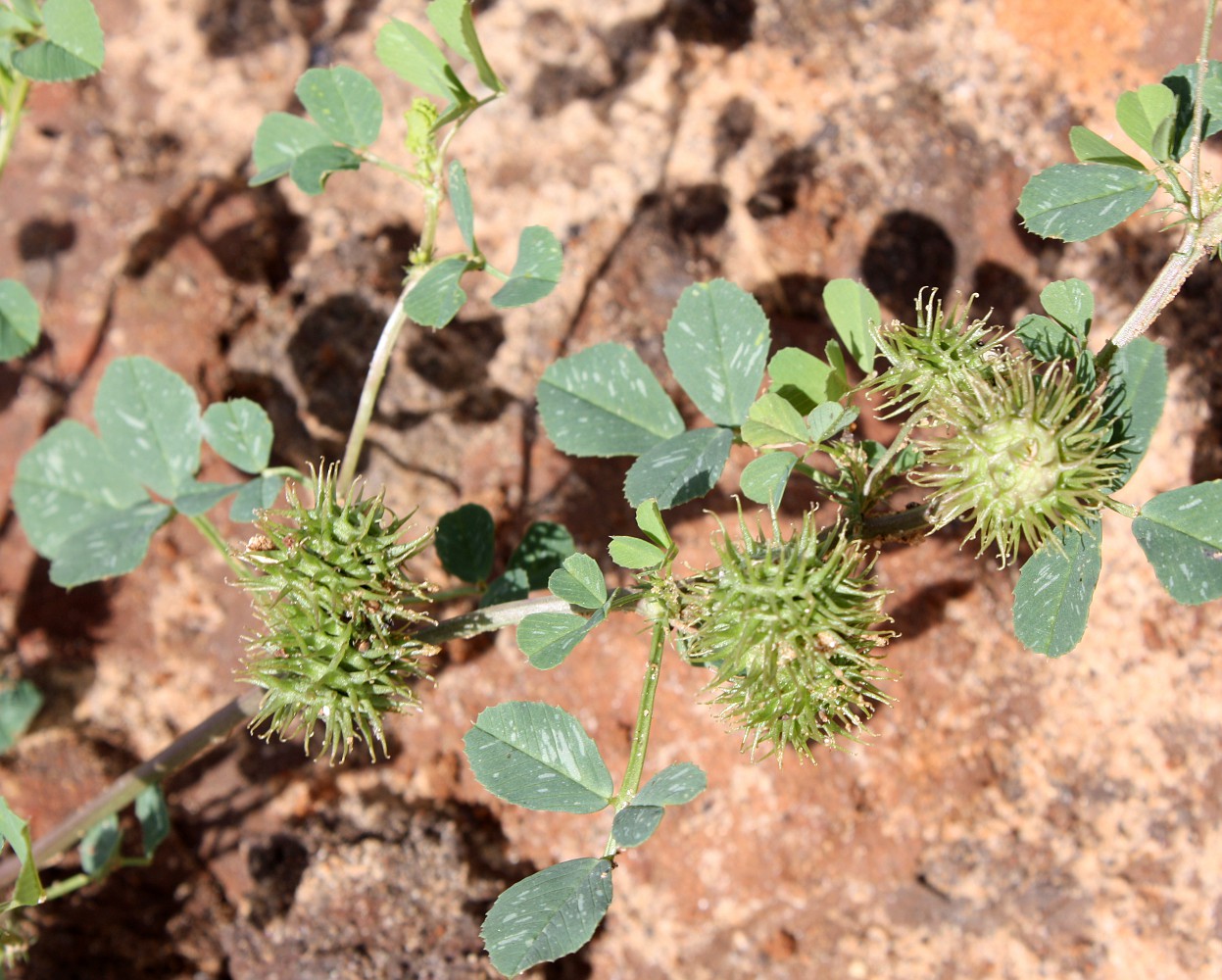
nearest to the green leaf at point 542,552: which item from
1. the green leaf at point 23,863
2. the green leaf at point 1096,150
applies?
the green leaf at point 23,863

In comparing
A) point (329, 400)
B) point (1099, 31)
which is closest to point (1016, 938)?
point (329, 400)

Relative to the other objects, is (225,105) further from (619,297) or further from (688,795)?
(688,795)

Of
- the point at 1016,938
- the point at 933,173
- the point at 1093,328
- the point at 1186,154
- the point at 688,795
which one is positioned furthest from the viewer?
the point at 933,173

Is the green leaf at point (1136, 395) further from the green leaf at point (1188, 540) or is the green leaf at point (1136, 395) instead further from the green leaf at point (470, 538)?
the green leaf at point (470, 538)

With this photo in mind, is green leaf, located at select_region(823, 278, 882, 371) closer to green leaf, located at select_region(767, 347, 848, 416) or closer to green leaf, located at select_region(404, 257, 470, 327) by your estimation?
green leaf, located at select_region(767, 347, 848, 416)

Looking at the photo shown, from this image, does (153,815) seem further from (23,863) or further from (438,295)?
(438,295)

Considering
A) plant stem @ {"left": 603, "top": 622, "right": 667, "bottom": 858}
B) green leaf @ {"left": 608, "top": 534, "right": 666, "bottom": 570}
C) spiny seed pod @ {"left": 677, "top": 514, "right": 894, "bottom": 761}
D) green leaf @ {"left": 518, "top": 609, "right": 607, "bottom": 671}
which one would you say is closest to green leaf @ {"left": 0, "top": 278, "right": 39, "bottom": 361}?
green leaf @ {"left": 518, "top": 609, "right": 607, "bottom": 671}

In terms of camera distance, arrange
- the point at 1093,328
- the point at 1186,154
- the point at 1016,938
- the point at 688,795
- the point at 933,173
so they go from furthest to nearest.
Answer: the point at 933,173
the point at 1093,328
the point at 1016,938
the point at 1186,154
the point at 688,795

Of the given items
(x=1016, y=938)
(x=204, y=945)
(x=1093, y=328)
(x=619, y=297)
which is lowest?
(x=1016, y=938)
